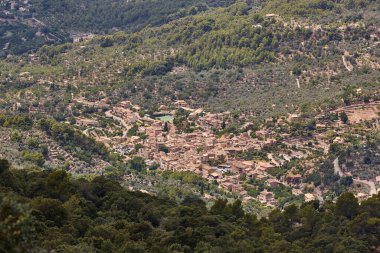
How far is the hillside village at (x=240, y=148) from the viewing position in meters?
51.5

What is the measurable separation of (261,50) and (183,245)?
55797 mm

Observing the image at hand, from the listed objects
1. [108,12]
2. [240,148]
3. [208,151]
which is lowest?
[108,12]

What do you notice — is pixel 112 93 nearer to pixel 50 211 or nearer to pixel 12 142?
pixel 12 142

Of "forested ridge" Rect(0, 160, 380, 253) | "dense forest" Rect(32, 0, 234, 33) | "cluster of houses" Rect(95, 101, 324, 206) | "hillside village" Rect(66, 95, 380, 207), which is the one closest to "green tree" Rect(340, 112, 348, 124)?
"hillside village" Rect(66, 95, 380, 207)

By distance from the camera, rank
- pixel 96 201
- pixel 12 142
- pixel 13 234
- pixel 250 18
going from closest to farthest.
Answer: pixel 13 234
pixel 96 201
pixel 12 142
pixel 250 18

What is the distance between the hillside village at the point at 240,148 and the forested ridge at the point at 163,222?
1276 centimetres

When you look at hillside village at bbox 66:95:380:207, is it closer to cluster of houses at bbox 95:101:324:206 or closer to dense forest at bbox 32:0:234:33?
cluster of houses at bbox 95:101:324:206

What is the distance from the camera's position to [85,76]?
84.2m

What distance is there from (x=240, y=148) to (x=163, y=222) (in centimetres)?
2680

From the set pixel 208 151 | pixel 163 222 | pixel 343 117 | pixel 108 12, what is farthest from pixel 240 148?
pixel 108 12

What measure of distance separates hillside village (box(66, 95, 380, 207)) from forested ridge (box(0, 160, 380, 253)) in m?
12.8

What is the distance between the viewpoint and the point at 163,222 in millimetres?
32062

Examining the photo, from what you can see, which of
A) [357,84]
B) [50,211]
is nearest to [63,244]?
[50,211]

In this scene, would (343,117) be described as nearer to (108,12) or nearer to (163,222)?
(163,222)
